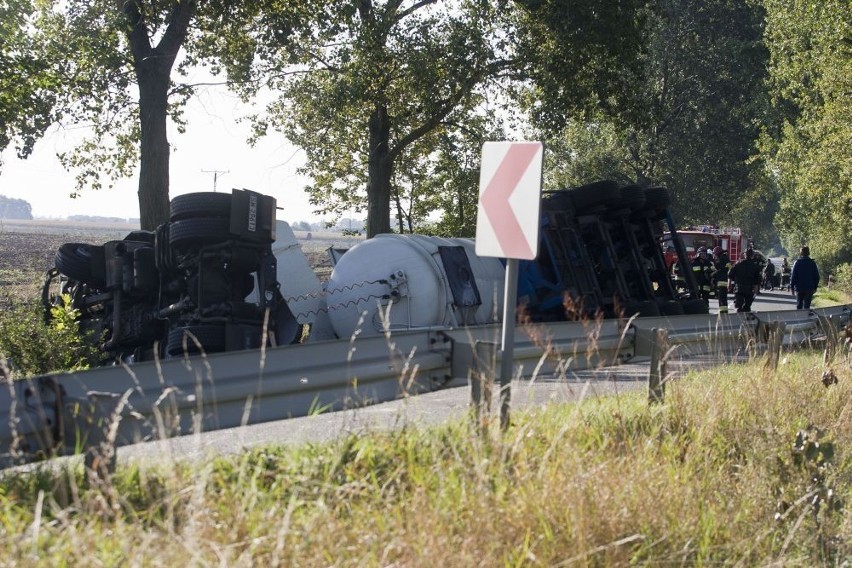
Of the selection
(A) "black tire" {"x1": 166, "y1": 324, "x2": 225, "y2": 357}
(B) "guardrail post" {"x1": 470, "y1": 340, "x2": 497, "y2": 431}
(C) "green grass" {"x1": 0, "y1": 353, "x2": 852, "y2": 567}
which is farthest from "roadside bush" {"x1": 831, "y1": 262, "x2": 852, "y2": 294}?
(B) "guardrail post" {"x1": 470, "y1": 340, "x2": 497, "y2": 431}

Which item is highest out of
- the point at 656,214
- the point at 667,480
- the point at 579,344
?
the point at 656,214

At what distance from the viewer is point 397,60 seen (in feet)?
84.1

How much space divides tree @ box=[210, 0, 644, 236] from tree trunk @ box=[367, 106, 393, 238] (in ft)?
0.08

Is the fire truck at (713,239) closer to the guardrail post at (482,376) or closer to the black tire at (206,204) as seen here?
the black tire at (206,204)

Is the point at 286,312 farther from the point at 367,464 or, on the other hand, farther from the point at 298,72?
the point at 298,72


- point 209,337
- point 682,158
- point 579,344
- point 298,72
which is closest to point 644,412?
point 579,344

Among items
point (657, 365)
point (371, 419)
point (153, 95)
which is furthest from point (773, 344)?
point (153, 95)

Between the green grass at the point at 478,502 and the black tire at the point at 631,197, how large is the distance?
10.8 meters

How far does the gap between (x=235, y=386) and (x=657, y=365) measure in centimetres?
371

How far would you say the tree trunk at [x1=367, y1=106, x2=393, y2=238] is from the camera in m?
28.6

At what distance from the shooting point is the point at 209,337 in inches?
477

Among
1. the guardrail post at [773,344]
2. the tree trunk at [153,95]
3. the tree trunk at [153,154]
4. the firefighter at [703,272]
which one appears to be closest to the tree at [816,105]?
the firefighter at [703,272]

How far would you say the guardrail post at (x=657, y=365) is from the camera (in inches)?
314

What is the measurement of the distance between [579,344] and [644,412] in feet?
2.11
